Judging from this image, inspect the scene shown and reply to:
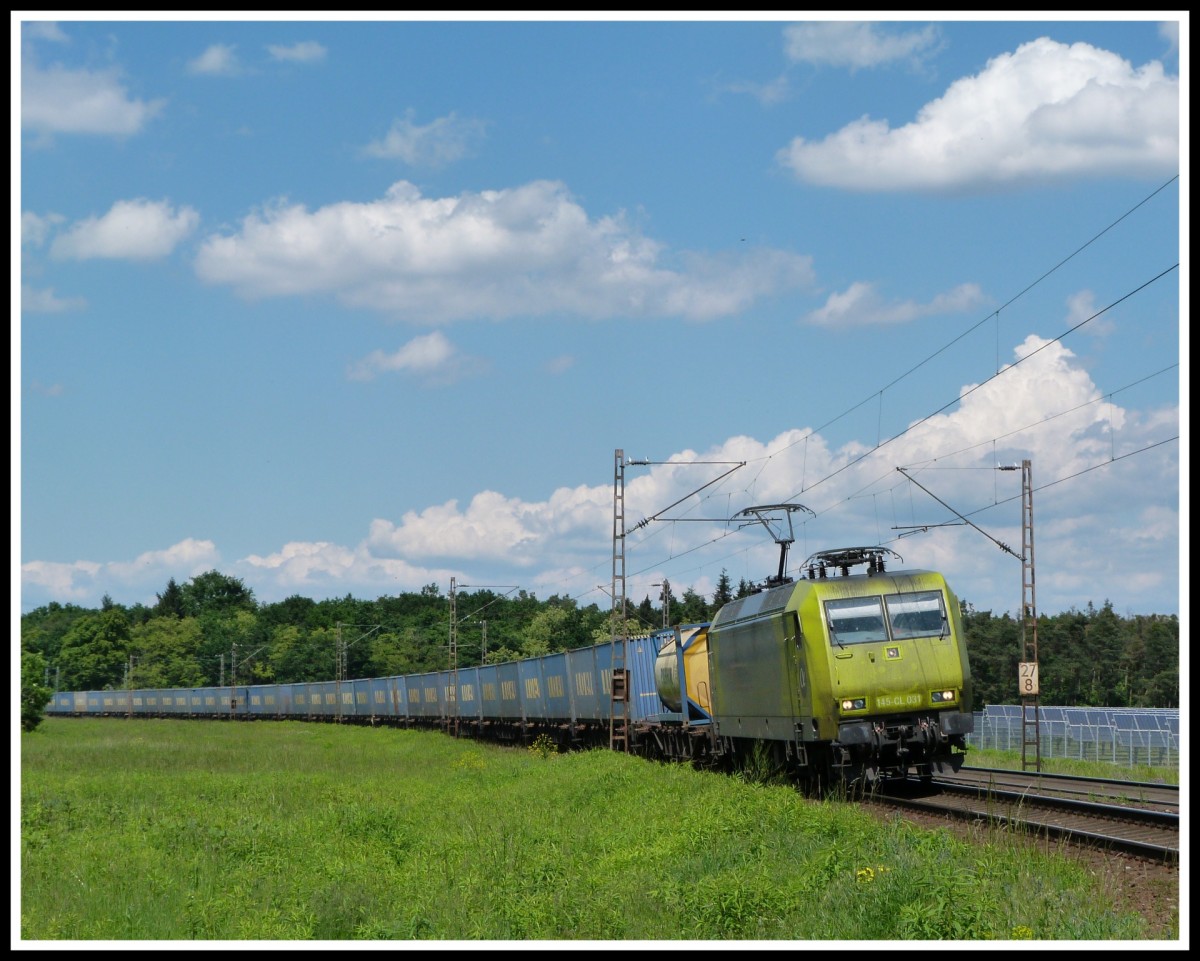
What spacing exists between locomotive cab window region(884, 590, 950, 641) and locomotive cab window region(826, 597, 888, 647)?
207mm

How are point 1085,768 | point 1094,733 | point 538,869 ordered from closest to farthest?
point 538,869
point 1085,768
point 1094,733

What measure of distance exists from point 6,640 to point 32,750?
159 ft

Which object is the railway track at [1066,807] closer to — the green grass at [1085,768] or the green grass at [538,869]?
the green grass at [538,869]

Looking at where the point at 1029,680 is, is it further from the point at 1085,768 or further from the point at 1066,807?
the point at 1066,807

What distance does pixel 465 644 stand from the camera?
111500 millimetres

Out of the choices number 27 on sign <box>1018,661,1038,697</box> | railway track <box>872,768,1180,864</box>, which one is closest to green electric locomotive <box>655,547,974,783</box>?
railway track <box>872,768,1180,864</box>

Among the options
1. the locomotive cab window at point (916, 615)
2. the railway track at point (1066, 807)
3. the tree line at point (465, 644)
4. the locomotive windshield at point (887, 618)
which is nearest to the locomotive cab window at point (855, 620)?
the locomotive windshield at point (887, 618)

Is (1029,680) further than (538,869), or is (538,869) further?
(1029,680)

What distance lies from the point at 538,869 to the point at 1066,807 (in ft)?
24.6

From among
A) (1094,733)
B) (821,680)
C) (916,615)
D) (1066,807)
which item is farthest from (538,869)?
(1094,733)

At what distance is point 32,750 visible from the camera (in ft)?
178

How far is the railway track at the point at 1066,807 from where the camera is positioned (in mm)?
14375

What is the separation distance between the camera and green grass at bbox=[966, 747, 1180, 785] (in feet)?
95.8

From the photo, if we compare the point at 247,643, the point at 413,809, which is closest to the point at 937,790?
the point at 413,809
